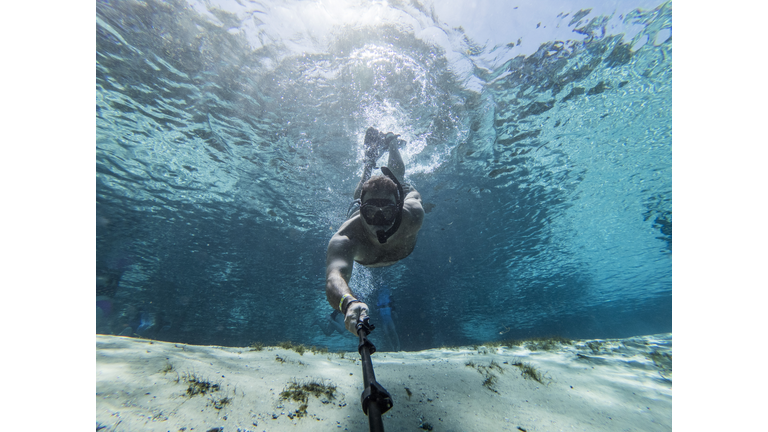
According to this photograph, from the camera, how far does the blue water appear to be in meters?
7.10

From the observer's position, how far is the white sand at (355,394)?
2207 mm

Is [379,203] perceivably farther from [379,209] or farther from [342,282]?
[342,282]

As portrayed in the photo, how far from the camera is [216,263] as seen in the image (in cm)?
1730

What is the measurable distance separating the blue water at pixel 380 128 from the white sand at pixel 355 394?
7842 mm

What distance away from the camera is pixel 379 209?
3820 mm

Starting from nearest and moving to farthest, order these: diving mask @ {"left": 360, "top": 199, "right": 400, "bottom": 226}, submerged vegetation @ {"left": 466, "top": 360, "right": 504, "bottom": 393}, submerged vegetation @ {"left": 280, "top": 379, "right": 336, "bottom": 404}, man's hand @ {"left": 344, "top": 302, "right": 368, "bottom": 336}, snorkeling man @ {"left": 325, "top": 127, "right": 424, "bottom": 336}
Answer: man's hand @ {"left": 344, "top": 302, "right": 368, "bottom": 336} → submerged vegetation @ {"left": 280, "top": 379, "right": 336, "bottom": 404} → snorkeling man @ {"left": 325, "top": 127, "right": 424, "bottom": 336} → submerged vegetation @ {"left": 466, "top": 360, "right": 504, "bottom": 393} → diving mask @ {"left": 360, "top": 199, "right": 400, "bottom": 226}

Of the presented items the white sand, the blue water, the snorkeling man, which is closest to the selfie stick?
the snorkeling man

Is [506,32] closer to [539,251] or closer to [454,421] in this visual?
[454,421]

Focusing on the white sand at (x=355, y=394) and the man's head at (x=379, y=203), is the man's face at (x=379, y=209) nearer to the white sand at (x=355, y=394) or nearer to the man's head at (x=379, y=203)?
the man's head at (x=379, y=203)

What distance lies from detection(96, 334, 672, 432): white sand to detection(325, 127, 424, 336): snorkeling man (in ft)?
3.41

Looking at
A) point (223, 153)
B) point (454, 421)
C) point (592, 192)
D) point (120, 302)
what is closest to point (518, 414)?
point (454, 421)

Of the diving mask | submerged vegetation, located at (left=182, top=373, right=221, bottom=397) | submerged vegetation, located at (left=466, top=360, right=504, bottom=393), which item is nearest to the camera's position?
submerged vegetation, located at (left=182, top=373, right=221, bottom=397)

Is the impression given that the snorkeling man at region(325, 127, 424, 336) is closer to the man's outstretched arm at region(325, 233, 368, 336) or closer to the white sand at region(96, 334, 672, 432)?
the man's outstretched arm at region(325, 233, 368, 336)

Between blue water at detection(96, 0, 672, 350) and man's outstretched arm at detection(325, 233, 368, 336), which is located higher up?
blue water at detection(96, 0, 672, 350)
